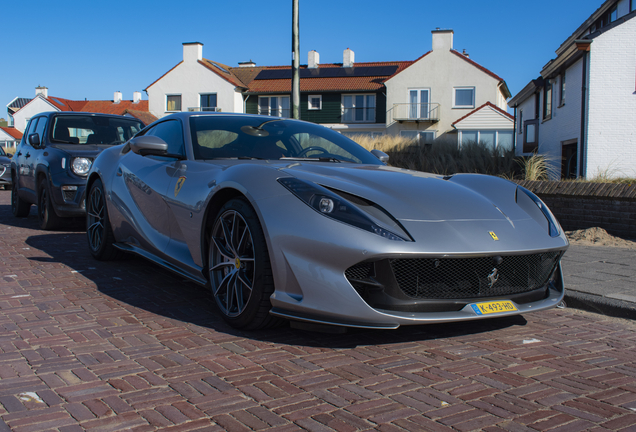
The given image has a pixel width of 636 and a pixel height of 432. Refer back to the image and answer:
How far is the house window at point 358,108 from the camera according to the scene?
42.6m

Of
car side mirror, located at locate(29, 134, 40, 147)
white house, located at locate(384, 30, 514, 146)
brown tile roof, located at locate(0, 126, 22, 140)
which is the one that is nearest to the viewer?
car side mirror, located at locate(29, 134, 40, 147)

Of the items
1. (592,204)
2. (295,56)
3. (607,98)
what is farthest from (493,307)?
(607,98)

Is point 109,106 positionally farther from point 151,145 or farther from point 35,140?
point 151,145

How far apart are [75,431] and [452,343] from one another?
2.08 m

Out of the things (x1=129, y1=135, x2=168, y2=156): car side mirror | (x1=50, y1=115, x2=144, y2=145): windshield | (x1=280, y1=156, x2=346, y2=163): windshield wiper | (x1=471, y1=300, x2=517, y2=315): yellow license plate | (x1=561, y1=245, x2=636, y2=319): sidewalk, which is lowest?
(x1=561, y1=245, x2=636, y2=319): sidewalk

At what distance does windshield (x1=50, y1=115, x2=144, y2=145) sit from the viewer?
855 cm

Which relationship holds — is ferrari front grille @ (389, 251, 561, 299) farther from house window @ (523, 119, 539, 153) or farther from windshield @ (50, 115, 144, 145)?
house window @ (523, 119, 539, 153)

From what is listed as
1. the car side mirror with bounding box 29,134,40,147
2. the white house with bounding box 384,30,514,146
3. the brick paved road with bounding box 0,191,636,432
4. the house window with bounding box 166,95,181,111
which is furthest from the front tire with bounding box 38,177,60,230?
the house window with bounding box 166,95,181,111

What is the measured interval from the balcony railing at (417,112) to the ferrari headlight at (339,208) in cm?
3795

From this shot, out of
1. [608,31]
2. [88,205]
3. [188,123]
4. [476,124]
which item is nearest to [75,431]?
[188,123]

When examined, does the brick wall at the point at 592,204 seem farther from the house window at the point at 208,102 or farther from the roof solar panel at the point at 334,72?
the house window at the point at 208,102

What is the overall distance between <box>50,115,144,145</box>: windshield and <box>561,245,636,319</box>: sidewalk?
21.4 ft

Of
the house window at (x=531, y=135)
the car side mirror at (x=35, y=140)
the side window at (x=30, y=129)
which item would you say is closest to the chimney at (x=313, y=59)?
the house window at (x=531, y=135)

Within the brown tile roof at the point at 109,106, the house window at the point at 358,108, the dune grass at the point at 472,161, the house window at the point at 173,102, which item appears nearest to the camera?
the dune grass at the point at 472,161
